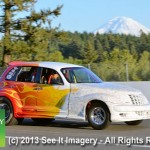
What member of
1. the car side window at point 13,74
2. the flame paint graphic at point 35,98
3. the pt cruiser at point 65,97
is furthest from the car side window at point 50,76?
the car side window at point 13,74

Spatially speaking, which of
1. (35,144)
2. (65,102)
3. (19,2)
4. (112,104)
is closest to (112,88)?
(112,104)

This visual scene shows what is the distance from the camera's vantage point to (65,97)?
12.3 meters

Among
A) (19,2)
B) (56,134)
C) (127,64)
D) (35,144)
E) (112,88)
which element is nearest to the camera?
(35,144)

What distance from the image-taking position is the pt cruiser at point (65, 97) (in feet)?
38.5

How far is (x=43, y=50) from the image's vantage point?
30688 millimetres

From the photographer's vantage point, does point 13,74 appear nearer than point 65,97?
No

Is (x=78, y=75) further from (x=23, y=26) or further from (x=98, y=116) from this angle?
(x=23, y=26)

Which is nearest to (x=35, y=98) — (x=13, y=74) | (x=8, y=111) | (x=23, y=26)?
(x=8, y=111)

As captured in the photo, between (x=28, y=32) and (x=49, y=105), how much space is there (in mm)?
18140

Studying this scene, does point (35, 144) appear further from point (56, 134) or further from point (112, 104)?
point (112, 104)

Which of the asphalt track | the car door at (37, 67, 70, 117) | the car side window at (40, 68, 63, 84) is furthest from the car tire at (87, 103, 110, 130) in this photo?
the car side window at (40, 68, 63, 84)

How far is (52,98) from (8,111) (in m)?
1.41

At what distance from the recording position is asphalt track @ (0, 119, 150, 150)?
925 centimetres

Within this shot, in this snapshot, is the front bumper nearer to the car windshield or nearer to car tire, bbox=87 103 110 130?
car tire, bbox=87 103 110 130
